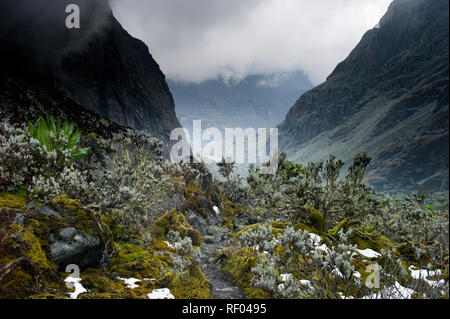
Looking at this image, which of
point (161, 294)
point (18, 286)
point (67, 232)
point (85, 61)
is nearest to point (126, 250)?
point (67, 232)

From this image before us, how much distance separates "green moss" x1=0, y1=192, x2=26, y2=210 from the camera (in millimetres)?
5527

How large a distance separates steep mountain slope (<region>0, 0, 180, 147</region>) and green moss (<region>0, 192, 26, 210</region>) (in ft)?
79.1

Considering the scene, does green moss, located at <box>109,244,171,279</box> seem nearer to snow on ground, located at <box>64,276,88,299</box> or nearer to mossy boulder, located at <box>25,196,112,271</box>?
mossy boulder, located at <box>25,196,112,271</box>

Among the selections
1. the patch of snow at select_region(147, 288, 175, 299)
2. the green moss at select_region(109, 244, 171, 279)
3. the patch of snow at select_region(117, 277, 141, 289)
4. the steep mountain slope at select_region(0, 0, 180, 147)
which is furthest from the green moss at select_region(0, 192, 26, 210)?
the steep mountain slope at select_region(0, 0, 180, 147)

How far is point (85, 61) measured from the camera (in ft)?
255

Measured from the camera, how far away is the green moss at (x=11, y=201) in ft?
18.1

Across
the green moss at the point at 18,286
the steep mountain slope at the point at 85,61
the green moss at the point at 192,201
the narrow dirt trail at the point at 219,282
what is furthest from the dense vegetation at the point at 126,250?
the steep mountain slope at the point at 85,61

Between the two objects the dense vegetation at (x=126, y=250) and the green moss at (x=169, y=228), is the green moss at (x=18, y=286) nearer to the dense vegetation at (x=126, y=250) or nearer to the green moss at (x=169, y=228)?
the dense vegetation at (x=126, y=250)

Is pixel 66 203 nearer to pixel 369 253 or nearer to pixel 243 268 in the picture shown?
pixel 243 268

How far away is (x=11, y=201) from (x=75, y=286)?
10.1 ft

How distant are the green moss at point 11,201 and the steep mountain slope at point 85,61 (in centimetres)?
2410
